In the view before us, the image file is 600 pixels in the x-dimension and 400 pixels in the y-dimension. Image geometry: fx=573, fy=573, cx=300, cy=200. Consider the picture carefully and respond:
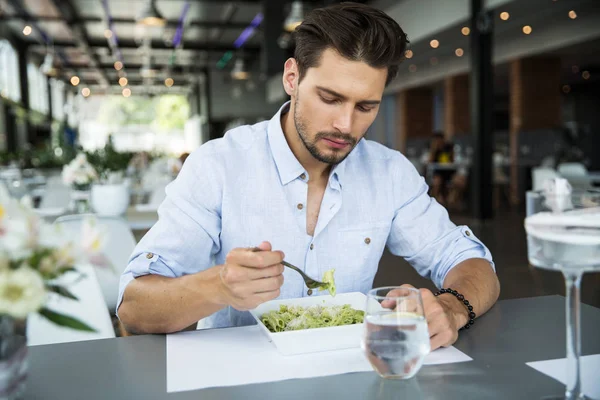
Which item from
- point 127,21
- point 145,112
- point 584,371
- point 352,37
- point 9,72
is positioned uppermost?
point 127,21

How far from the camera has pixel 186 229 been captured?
1.44m

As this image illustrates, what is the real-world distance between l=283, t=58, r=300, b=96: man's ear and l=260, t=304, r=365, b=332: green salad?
64cm

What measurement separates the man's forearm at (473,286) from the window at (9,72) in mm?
14352

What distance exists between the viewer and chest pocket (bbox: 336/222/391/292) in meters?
1.60

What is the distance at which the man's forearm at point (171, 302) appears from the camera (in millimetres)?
1180

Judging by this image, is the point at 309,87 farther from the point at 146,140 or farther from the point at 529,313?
the point at 146,140

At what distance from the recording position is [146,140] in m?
34.0

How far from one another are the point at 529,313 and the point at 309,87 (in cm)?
77

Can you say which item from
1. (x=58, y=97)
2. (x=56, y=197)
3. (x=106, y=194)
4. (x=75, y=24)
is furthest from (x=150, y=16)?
(x=58, y=97)

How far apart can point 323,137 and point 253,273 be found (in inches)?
22.3

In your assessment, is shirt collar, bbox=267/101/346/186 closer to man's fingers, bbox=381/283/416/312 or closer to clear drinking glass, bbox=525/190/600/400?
man's fingers, bbox=381/283/416/312

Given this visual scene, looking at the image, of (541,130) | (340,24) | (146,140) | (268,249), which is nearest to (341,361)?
(268,249)

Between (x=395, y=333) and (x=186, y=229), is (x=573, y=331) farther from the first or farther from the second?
(x=186, y=229)

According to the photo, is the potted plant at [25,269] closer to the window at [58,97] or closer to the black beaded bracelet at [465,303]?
the black beaded bracelet at [465,303]
